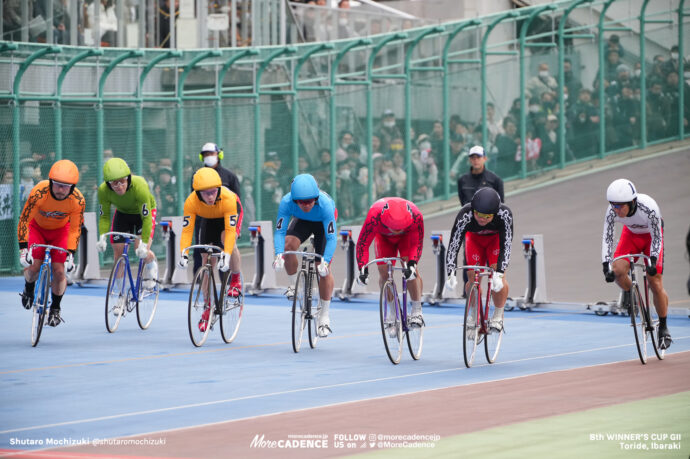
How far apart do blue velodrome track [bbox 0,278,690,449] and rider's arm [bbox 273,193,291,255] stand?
40.7 inches

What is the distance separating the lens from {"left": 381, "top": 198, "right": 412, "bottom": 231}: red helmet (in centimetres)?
1073

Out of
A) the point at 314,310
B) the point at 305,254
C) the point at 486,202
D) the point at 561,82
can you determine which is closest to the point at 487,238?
the point at 486,202

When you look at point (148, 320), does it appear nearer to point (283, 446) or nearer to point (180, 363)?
point (180, 363)

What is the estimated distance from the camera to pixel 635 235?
36.6 ft

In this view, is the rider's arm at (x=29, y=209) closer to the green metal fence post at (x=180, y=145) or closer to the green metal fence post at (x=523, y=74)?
the green metal fence post at (x=180, y=145)

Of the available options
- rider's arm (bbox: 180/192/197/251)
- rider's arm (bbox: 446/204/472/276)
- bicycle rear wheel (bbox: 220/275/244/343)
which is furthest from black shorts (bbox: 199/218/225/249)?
rider's arm (bbox: 446/204/472/276)

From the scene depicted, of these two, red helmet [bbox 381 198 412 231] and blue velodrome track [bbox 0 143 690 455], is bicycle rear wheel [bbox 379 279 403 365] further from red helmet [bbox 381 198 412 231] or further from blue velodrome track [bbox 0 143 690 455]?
red helmet [bbox 381 198 412 231]

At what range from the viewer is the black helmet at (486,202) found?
33.3 ft

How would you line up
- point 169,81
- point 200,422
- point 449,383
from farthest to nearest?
point 169,81
point 449,383
point 200,422

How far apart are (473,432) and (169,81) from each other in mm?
16476

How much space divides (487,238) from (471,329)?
34.5 inches

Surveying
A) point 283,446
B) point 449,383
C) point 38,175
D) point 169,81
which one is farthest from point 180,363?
point 169,81

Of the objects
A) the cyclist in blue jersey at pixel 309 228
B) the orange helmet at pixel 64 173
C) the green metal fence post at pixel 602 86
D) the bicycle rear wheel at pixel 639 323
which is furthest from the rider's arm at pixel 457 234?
the green metal fence post at pixel 602 86

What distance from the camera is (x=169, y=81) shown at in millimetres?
23000
